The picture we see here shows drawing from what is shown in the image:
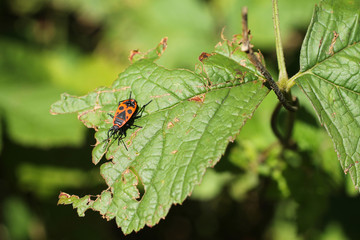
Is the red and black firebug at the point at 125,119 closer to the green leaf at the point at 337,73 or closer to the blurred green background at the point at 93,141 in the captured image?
the green leaf at the point at 337,73

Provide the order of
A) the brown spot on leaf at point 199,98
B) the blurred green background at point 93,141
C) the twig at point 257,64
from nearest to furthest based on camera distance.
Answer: the twig at point 257,64, the brown spot on leaf at point 199,98, the blurred green background at point 93,141

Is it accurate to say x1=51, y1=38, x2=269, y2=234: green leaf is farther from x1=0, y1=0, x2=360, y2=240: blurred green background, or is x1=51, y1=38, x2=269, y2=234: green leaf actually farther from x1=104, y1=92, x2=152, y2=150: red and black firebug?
x1=0, y1=0, x2=360, y2=240: blurred green background

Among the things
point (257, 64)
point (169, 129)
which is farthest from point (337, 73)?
point (169, 129)

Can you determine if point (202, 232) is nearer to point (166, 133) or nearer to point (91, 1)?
point (166, 133)

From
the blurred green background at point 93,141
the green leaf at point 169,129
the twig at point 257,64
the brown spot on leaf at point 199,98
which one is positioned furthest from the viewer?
the blurred green background at point 93,141

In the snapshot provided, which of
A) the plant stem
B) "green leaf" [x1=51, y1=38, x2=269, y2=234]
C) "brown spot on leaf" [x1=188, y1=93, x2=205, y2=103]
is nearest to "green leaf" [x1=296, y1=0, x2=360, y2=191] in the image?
the plant stem

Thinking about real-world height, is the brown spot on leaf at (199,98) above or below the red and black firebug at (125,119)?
below

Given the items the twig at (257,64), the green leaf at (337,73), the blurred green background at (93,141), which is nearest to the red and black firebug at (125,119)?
→ the twig at (257,64)
